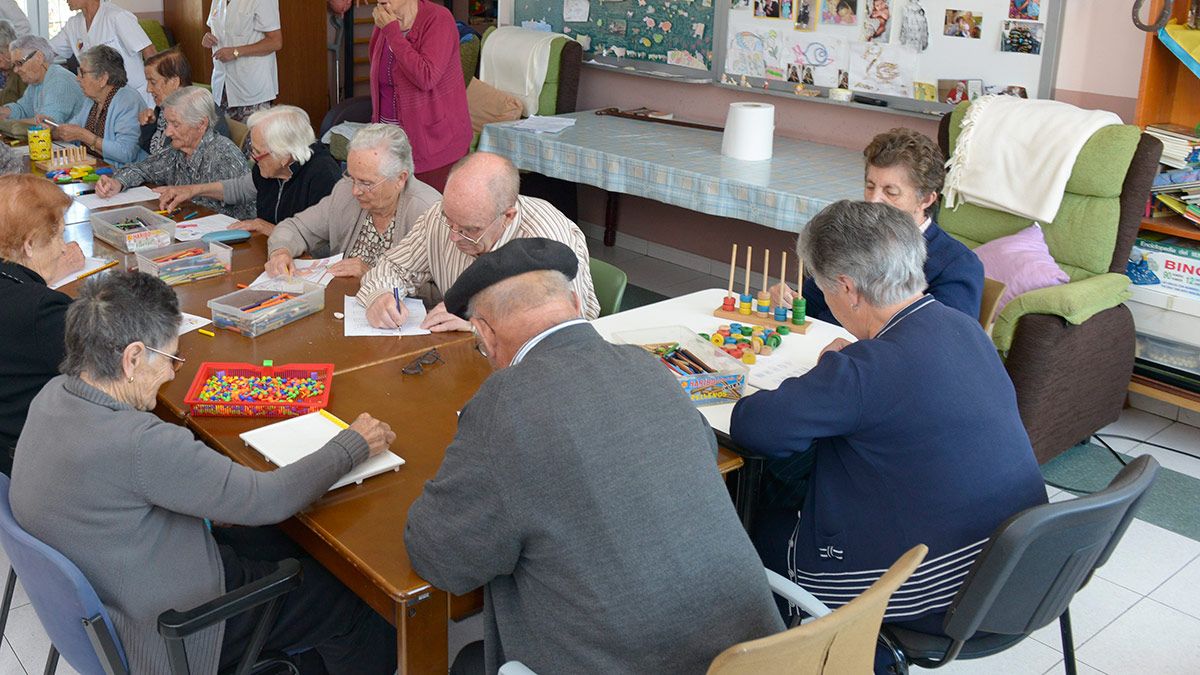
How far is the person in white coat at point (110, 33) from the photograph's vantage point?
6.38 metres

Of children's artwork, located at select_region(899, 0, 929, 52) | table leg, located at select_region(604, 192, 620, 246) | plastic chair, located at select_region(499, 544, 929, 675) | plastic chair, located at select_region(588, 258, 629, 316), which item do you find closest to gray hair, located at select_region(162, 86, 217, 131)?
plastic chair, located at select_region(588, 258, 629, 316)

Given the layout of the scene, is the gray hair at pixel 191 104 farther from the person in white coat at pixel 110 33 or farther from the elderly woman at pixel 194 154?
the person in white coat at pixel 110 33

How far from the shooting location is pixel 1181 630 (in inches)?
114

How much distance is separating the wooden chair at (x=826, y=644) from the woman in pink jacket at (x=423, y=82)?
146 inches

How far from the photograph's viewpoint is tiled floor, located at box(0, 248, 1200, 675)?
2.72m

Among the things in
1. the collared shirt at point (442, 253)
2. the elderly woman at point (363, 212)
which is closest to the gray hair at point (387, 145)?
the elderly woman at point (363, 212)

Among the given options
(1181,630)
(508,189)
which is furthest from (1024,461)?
(508,189)

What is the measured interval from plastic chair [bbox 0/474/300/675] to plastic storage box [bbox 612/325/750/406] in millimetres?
909

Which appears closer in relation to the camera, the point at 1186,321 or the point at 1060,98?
the point at 1186,321

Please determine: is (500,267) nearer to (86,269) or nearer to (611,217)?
(86,269)

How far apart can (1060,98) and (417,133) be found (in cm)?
263

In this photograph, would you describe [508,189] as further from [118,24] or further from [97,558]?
[118,24]

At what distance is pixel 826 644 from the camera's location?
4.93ft

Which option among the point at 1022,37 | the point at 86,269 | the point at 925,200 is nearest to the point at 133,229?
the point at 86,269
